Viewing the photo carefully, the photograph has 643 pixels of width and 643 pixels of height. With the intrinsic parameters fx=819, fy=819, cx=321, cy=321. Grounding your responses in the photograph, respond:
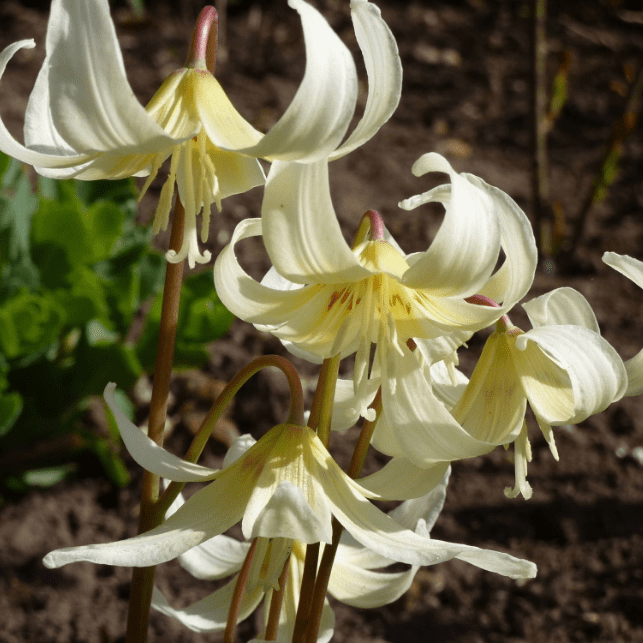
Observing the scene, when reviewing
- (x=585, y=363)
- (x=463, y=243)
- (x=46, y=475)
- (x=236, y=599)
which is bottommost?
(x=46, y=475)

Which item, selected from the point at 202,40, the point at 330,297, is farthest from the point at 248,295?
the point at 202,40

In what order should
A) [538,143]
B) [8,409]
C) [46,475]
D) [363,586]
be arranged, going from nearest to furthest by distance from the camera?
[363,586], [8,409], [46,475], [538,143]

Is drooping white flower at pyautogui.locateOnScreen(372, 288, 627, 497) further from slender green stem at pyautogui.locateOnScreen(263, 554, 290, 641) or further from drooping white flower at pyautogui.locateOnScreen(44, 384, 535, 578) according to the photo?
slender green stem at pyautogui.locateOnScreen(263, 554, 290, 641)

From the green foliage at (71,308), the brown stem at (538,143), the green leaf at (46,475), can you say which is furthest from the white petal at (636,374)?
the brown stem at (538,143)

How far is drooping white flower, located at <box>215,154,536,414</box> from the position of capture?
2.81ft

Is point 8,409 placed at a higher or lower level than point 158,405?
lower

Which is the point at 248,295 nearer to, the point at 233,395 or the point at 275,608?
the point at 233,395

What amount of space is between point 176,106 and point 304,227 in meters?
0.30

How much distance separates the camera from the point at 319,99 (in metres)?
0.79

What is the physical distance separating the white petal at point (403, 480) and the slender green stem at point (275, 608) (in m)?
0.21

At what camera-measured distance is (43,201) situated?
2.20 metres

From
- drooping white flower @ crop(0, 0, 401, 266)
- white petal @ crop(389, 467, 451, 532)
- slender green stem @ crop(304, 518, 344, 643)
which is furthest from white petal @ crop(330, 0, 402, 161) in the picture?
white petal @ crop(389, 467, 451, 532)

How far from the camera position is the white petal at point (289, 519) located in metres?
0.88

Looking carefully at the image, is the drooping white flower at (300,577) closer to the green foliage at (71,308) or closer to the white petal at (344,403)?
the white petal at (344,403)
